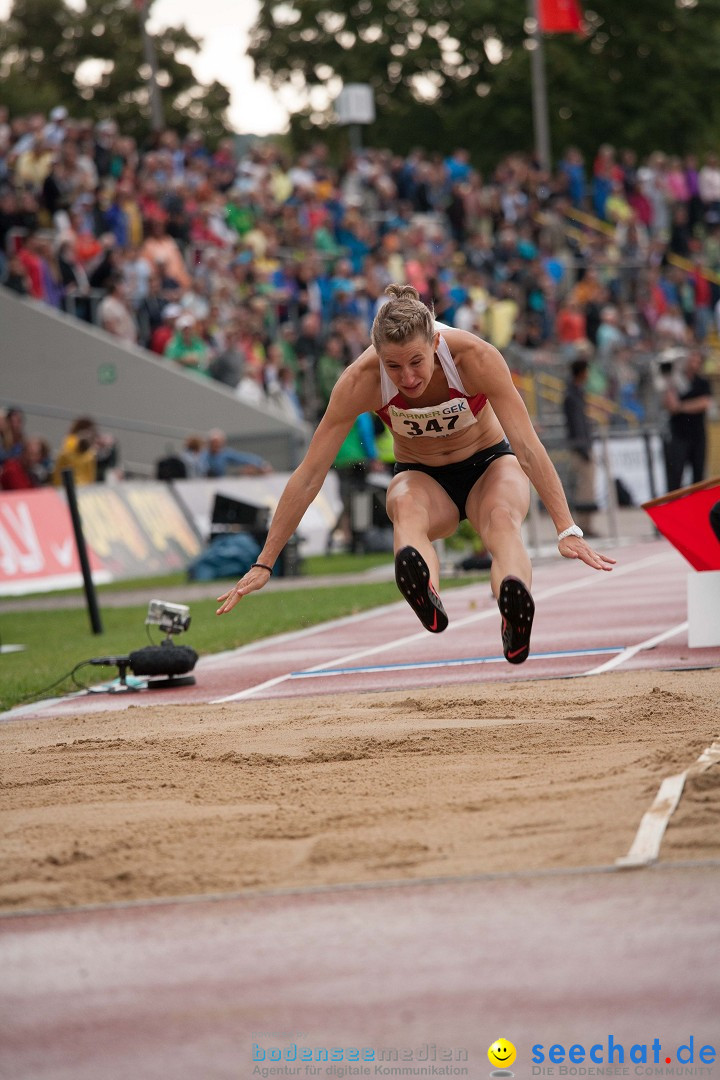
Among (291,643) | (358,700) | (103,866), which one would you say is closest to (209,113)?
(291,643)

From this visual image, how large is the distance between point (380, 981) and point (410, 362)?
3506 millimetres

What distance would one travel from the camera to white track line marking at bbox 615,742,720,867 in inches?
164

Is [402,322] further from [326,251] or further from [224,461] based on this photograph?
[326,251]

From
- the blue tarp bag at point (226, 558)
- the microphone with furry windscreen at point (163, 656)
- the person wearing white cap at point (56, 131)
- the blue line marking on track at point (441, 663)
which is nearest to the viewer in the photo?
the microphone with furry windscreen at point (163, 656)

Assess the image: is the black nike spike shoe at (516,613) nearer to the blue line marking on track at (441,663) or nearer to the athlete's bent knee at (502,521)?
the athlete's bent knee at (502,521)

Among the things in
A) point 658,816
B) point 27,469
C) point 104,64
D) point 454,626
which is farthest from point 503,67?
point 658,816

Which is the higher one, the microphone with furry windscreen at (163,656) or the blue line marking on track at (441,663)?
the microphone with furry windscreen at (163,656)

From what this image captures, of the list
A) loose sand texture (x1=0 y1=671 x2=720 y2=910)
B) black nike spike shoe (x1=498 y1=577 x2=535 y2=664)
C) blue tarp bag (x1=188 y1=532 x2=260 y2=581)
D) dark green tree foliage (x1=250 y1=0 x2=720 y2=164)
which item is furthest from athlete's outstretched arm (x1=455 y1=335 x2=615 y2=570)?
dark green tree foliage (x1=250 y1=0 x2=720 y2=164)

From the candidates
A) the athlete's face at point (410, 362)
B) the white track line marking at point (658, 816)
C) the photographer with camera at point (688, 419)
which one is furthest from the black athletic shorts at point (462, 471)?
the photographer with camera at point (688, 419)

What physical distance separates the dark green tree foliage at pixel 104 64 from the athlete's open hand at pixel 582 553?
45291 millimetres

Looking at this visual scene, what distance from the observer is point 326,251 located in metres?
25.4

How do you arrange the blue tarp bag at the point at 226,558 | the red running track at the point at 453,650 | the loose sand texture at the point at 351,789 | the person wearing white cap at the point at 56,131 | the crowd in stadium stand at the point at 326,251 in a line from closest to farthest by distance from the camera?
the loose sand texture at the point at 351,789, the red running track at the point at 453,650, the blue tarp bag at the point at 226,558, the crowd in stadium stand at the point at 326,251, the person wearing white cap at the point at 56,131

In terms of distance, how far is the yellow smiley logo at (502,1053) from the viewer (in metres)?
2.98

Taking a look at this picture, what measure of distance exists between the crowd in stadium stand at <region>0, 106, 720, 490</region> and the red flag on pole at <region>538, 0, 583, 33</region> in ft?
14.7
